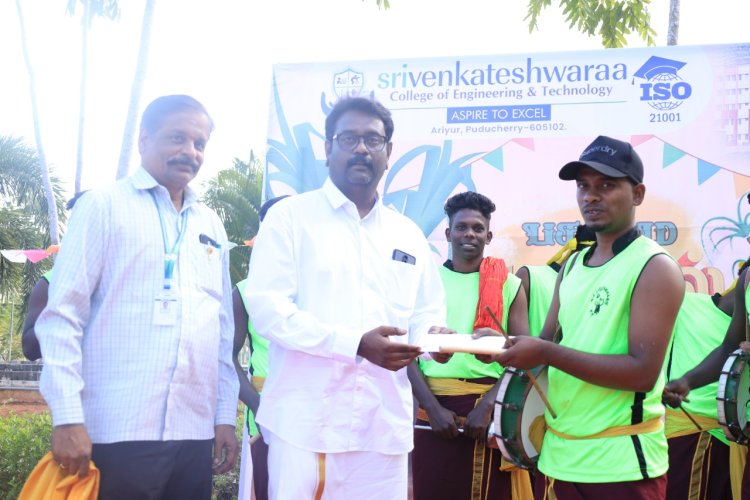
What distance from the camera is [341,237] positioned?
2973mm

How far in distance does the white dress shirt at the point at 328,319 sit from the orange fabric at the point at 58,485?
644 millimetres

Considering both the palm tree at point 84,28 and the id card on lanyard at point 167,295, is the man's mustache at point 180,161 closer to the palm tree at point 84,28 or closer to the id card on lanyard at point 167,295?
the id card on lanyard at point 167,295

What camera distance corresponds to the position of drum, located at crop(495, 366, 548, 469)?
3096 mm

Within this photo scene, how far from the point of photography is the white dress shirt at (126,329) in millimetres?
2639

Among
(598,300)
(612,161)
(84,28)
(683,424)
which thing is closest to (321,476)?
(598,300)

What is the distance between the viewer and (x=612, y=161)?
2.89 metres

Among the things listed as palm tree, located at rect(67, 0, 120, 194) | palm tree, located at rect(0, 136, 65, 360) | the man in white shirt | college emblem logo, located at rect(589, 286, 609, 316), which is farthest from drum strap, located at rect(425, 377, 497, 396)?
palm tree, located at rect(0, 136, 65, 360)

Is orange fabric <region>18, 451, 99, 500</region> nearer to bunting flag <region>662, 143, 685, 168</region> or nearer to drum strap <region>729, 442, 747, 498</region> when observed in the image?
drum strap <region>729, 442, 747, 498</region>

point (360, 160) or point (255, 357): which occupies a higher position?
point (360, 160)

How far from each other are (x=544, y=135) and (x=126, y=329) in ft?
11.1

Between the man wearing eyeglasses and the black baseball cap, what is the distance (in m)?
0.82

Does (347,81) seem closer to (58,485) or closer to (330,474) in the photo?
(330,474)

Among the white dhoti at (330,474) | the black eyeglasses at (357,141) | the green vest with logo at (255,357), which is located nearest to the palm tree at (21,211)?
the green vest with logo at (255,357)

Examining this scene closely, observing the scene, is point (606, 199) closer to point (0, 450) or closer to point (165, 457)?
point (165, 457)
